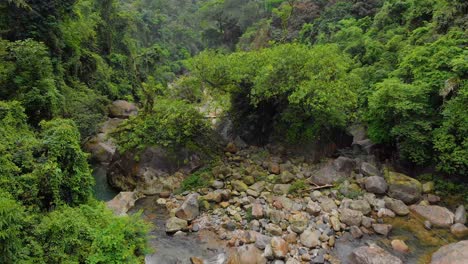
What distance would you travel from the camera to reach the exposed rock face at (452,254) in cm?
844

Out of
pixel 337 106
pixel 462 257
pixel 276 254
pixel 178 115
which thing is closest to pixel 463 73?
pixel 337 106

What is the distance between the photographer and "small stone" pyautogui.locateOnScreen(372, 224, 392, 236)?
10.6 metres

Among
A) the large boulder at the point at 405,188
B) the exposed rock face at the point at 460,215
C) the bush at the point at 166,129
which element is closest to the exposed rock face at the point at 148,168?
the bush at the point at 166,129

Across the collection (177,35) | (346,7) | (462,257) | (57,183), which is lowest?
(177,35)

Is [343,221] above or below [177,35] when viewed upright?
above

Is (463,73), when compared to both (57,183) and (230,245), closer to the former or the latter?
(230,245)

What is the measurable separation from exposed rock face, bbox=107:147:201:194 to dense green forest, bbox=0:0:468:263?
58 centimetres

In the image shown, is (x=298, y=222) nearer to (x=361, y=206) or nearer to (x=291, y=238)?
(x=291, y=238)

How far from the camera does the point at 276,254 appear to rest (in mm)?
9508

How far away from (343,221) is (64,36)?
18.3 meters

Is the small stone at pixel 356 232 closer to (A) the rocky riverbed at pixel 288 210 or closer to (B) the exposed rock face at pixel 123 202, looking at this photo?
(A) the rocky riverbed at pixel 288 210

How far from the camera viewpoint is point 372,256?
902 centimetres

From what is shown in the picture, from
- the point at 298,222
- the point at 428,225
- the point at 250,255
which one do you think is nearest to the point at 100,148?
the point at 250,255

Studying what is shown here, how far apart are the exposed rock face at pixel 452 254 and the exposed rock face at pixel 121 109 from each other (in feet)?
66.2
